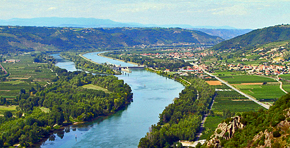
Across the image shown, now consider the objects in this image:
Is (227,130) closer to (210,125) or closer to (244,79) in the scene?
(210,125)

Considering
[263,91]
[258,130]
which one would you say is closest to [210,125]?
[258,130]

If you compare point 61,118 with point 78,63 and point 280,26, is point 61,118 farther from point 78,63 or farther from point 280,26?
point 280,26

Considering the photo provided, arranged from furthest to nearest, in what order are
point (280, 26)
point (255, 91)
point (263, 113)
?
point (280, 26)
point (255, 91)
point (263, 113)

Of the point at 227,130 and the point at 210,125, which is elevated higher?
the point at 227,130

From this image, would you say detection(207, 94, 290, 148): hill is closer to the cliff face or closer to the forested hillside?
the cliff face

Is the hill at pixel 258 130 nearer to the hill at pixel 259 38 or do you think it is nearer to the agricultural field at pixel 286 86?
the agricultural field at pixel 286 86

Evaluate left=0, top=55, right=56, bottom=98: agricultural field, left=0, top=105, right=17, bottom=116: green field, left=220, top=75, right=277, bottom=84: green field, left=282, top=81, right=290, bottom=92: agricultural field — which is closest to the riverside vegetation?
left=0, top=105, right=17, bottom=116: green field

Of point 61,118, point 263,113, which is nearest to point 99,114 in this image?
point 61,118
